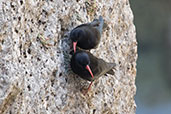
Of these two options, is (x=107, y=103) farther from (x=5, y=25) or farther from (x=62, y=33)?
(x=5, y=25)

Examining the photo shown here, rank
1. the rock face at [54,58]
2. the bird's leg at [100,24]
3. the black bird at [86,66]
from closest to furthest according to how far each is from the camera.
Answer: the rock face at [54,58] → the black bird at [86,66] → the bird's leg at [100,24]

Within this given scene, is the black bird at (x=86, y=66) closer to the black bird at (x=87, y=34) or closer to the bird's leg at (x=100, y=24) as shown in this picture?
the black bird at (x=87, y=34)

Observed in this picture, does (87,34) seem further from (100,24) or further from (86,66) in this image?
(86,66)

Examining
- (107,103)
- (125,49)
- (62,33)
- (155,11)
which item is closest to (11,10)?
(62,33)

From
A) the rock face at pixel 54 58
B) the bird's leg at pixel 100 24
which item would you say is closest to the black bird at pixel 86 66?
the rock face at pixel 54 58

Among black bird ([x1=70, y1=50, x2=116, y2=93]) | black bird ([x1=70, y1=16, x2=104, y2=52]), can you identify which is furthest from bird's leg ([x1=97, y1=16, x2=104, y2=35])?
black bird ([x1=70, y1=50, x2=116, y2=93])

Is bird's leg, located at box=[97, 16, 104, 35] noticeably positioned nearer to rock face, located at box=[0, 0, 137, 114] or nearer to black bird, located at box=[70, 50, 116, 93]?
rock face, located at box=[0, 0, 137, 114]
